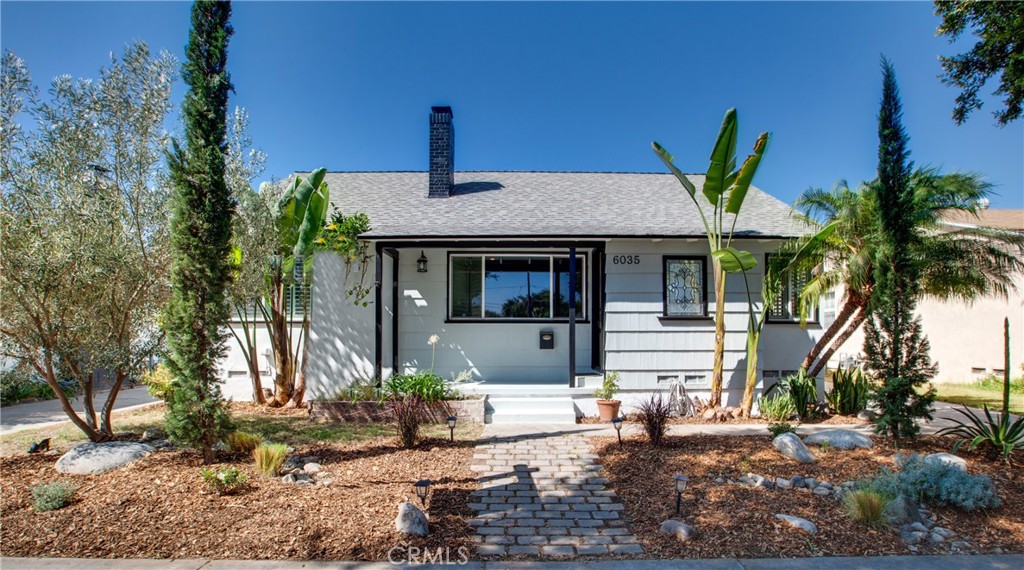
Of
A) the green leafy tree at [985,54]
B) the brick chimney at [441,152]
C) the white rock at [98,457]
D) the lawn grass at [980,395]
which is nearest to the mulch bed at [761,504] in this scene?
the green leafy tree at [985,54]

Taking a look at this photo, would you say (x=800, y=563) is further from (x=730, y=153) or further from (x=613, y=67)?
(x=613, y=67)

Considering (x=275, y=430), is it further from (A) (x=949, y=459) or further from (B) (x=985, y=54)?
(B) (x=985, y=54)

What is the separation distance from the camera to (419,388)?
7.93m

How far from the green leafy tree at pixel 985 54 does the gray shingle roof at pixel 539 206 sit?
10.2 feet

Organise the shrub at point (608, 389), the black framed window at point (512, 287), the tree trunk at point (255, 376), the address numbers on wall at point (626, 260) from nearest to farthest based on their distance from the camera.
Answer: the shrub at point (608, 389) < the address numbers on wall at point (626, 260) < the tree trunk at point (255, 376) < the black framed window at point (512, 287)

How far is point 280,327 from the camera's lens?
8.88 meters

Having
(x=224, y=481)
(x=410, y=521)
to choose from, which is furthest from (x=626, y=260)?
(x=224, y=481)

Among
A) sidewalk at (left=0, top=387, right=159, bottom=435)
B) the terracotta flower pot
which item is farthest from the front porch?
sidewalk at (left=0, top=387, right=159, bottom=435)

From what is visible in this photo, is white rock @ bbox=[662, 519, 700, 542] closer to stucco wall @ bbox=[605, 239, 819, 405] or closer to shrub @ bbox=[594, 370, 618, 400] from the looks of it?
shrub @ bbox=[594, 370, 618, 400]

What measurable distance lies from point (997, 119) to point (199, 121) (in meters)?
A: 10.2

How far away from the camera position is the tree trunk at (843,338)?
7.99 metres

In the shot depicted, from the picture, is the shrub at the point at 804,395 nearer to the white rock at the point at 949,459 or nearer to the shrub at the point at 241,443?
the white rock at the point at 949,459

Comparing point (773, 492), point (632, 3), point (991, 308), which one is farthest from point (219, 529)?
point (991, 308)

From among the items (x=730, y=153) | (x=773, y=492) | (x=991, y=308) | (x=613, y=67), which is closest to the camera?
(x=773, y=492)
